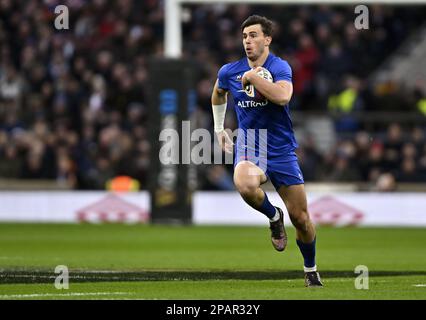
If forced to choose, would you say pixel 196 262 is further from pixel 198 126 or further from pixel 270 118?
pixel 198 126

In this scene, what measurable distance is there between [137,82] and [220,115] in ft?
51.4

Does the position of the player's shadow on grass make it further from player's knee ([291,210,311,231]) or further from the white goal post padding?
the white goal post padding

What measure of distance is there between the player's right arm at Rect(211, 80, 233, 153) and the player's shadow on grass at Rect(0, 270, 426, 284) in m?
1.42

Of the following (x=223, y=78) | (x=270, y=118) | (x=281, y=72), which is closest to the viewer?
(x=281, y=72)

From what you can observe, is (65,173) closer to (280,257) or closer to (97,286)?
(280,257)

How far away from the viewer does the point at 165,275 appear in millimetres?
11922

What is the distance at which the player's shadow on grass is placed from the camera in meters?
11.4

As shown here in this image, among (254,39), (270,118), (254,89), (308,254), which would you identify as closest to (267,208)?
(308,254)

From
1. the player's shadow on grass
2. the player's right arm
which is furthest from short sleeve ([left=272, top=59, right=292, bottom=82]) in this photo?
the player's shadow on grass

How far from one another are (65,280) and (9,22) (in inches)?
729

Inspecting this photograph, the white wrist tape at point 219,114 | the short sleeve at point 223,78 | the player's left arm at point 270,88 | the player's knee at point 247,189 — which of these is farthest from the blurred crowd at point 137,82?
the player's left arm at point 270,88

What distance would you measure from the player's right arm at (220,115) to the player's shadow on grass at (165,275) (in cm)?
142

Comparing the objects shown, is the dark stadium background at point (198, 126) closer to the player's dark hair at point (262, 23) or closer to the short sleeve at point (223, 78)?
the short sleeve at point (223, 78)

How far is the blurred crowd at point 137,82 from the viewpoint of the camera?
79.5 feet
